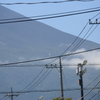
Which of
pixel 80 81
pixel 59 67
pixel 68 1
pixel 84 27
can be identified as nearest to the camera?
pixel 68 1

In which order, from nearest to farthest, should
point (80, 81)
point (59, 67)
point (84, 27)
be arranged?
1. point (84, 27)
2. point (80, 81)
3. point (59, 67)

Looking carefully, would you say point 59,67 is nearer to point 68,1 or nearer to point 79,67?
point 79,67

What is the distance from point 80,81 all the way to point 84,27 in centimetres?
876

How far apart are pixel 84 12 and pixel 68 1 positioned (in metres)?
0.79

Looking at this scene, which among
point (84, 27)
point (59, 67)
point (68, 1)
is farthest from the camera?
point (59, 67)

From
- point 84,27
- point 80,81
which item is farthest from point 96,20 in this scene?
point 80,81

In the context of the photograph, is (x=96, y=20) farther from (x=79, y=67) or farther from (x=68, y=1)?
(x=79, y=67)

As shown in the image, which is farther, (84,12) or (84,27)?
(84,27)

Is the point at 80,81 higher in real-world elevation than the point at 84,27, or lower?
lower

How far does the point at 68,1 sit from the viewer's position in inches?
706

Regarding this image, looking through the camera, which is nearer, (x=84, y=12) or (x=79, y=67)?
(x=84, y=12)

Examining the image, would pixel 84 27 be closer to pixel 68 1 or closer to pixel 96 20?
pixel 96 20

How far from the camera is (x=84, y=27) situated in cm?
2284

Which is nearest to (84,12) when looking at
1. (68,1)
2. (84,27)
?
(68,1)
